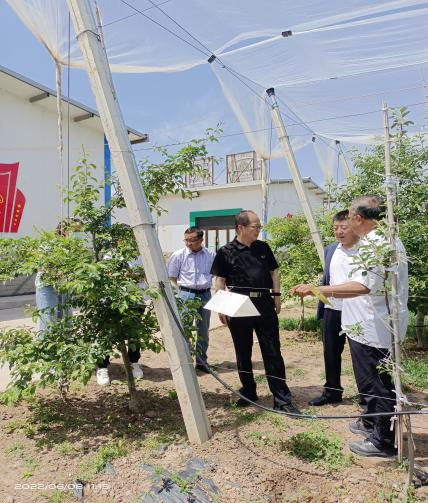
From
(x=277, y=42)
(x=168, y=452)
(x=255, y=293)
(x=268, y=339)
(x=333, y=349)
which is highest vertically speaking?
(x=277, y=42)

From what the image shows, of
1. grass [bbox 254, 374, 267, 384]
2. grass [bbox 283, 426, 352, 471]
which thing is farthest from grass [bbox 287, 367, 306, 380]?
grass [bbox 283, 426, 352, 471]

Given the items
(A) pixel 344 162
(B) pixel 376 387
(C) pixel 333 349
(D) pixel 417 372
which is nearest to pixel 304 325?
(D) pixel 417 372

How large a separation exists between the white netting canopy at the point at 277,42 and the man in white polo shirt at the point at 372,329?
1.09 metres

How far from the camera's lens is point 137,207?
2582mm

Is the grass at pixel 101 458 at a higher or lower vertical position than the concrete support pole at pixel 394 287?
lower

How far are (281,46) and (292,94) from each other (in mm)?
1853

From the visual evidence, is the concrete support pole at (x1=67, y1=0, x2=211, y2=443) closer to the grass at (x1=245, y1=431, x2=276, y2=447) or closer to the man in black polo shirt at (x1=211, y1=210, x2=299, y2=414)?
the grass at (x1=245, y1=431, x2=276, y2=447)

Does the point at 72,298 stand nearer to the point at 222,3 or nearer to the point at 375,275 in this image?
the point at 375,275

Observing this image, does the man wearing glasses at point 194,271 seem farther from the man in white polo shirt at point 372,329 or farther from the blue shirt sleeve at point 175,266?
the man in white polo shirt at point 372,329

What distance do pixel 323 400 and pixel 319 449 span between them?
0.86 m

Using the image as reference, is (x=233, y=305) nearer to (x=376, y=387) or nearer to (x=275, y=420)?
(x=376, y=387)

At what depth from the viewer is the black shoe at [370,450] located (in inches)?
96.3

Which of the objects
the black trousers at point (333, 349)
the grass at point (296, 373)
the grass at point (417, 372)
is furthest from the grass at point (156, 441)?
the grass at point (417, 372)

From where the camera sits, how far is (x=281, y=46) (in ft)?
16.4
